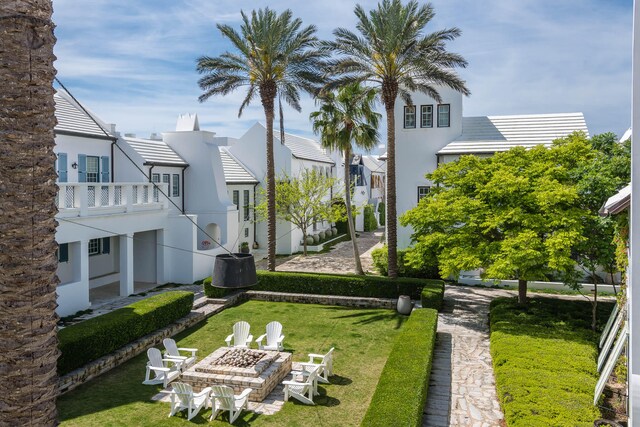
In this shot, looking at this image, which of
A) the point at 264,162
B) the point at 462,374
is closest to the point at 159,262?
the point at 264,162

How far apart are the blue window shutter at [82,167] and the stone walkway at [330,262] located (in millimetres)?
11762

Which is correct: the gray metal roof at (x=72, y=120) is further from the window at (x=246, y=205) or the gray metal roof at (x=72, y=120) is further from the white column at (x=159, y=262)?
the window at (x=246, y=205)

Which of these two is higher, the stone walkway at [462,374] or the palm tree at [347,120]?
the palm tree at [347,120]

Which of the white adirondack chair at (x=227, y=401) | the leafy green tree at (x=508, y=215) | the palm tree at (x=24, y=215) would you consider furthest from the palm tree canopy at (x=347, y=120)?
the palm tree at (x=24, y=215)

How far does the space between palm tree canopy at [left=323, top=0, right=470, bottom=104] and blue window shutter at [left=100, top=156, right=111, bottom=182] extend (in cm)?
1266

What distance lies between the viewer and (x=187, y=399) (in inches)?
474

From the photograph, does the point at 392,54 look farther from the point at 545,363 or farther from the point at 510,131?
the point at 545,363

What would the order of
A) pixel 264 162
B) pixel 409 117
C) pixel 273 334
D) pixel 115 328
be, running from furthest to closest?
pixel 264 162
pixel 409 117
pixel 273 334
pixel 115 328

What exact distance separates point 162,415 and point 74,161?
15605 mm

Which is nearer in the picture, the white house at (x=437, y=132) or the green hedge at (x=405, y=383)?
the green hedge at (x=405, y=383)

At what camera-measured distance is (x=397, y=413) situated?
10352 mm

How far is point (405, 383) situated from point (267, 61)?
17597 mm

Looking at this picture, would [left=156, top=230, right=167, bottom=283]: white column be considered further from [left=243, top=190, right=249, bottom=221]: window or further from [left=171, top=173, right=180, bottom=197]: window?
[left=243, top=190, right=249, bottom=221]: window

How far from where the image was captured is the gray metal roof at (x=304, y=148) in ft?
133
